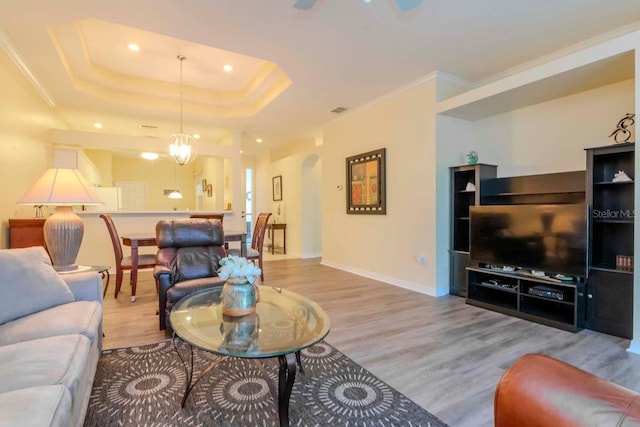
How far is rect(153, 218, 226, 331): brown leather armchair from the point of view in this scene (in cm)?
283

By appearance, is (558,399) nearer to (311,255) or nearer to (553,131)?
(553,131)

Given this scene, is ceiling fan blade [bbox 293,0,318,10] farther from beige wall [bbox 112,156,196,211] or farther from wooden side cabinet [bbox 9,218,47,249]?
beige wall [bbox 112,156,196,211]

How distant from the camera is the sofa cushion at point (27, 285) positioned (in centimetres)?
180

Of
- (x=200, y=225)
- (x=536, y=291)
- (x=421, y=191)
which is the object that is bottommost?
(x=536, y=291)

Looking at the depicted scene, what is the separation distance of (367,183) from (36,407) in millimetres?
4569

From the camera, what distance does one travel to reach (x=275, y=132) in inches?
268

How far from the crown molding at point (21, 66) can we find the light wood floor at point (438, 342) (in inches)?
109

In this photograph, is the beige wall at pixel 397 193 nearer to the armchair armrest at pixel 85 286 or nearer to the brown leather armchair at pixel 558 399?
the brown leather armchair at pixel 558 399

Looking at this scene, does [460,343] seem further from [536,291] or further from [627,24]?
[627,24]

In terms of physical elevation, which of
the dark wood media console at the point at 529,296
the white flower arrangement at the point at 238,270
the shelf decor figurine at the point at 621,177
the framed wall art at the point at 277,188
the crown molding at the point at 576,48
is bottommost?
the dark wood media console at the point at 529,296

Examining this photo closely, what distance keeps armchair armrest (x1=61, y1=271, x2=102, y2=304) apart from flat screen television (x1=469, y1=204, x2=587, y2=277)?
363 centimetres

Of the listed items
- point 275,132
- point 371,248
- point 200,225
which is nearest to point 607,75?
point 371,248

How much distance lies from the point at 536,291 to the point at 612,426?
9.08ft

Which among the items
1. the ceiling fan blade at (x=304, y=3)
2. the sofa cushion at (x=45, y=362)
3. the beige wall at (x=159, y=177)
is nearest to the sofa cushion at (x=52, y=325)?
the sofa cushion at (x=45, y=362)
